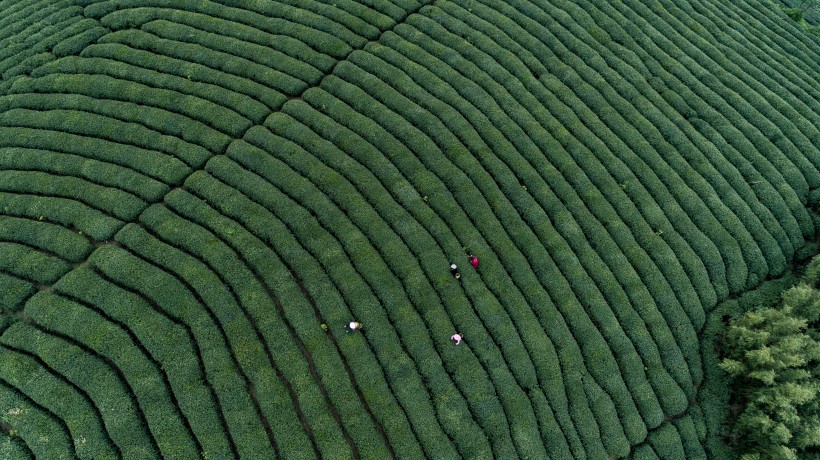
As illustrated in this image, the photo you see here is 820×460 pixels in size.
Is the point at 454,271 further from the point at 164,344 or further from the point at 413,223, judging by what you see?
the point at 164,344

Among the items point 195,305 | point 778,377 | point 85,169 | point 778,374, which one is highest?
point 85,169

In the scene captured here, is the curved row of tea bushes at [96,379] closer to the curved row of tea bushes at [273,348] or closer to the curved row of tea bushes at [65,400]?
the curved row of tea bushes at [65,400]

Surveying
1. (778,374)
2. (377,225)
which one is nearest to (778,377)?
(778,374)

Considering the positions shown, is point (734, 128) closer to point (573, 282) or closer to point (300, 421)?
point (573, 282)

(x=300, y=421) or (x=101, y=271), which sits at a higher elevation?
(x=101, y=271)

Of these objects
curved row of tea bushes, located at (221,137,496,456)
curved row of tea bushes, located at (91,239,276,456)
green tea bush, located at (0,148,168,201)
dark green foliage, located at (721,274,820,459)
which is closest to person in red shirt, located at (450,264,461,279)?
curved row of tea bushes, located at (221,137,496,456)

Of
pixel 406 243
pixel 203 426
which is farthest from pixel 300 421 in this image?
pixel 406 243

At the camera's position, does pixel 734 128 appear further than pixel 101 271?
Yes

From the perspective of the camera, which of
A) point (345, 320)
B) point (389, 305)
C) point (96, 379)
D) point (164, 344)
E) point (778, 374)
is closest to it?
point (96, 379)
